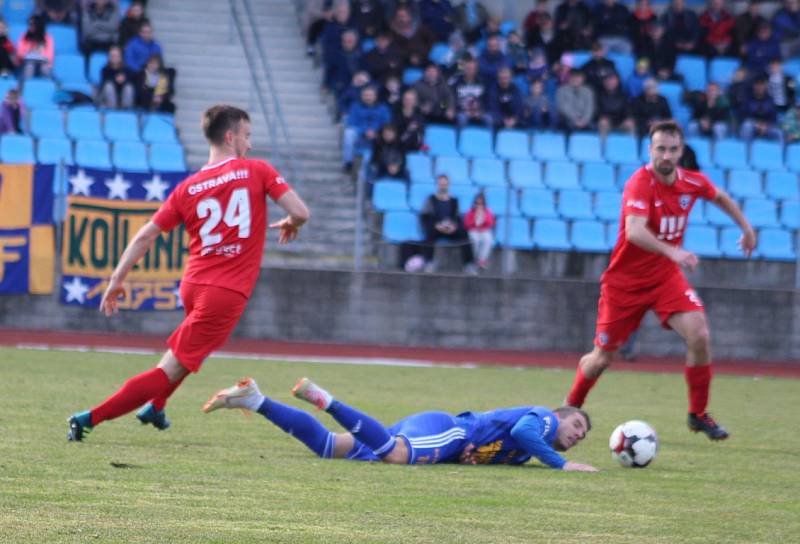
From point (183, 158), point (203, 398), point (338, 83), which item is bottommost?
point (203, 398)

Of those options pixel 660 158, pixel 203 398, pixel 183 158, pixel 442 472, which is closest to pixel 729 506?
pixel 442 472

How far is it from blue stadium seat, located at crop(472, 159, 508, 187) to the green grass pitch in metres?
9.71

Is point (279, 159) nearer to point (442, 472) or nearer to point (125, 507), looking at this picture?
point (442, 472)

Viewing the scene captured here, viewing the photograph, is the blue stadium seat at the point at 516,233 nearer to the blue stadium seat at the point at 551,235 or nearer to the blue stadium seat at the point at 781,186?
the blue stadium seat at the point at 551,235

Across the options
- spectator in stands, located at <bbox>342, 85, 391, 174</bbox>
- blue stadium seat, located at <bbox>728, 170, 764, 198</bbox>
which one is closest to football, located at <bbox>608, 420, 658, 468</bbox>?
spectator in stands, located at <bbox>342, 85, 391, 174</bbox>

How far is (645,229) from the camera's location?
400 inches

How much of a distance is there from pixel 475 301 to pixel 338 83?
526 centimetres

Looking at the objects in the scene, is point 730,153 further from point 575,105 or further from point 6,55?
point 6,55

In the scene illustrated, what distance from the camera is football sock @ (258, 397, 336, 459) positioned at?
8.47m

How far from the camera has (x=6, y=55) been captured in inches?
852

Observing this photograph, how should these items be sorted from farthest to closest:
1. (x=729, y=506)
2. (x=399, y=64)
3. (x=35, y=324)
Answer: (x=399, y=64) < (x=35, y=324) < (x=729, y=506)

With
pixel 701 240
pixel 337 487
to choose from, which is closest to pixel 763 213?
pixel 701 240

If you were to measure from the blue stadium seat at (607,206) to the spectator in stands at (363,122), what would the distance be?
3.51m

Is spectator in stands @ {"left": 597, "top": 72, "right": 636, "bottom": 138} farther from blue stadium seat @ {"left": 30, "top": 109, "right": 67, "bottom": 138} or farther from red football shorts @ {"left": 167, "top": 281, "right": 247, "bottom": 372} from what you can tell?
red football shorts @ {"left": 167, "top": 281, "right": 247, "bottom": 372}
